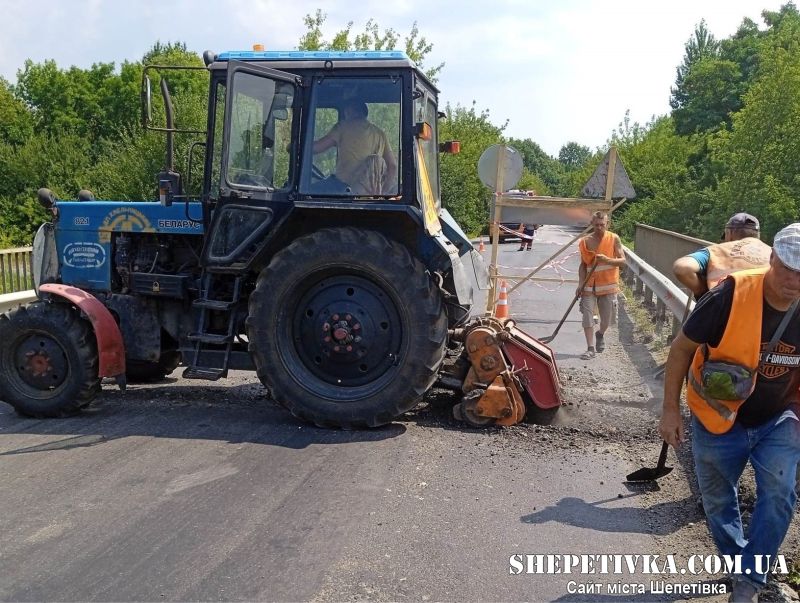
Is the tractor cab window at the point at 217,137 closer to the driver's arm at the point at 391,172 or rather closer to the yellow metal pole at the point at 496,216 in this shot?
the driver's arm at the point at 391,172

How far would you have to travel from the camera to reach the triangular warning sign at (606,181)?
10.6 m

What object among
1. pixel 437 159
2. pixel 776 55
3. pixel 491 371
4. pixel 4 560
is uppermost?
pixel 776 55

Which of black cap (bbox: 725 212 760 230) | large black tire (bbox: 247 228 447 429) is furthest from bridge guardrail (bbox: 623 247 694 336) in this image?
large black tire (bbox: 247 228 447 429)

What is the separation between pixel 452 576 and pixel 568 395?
374cm

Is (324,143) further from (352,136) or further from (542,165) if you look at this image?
(542,165)

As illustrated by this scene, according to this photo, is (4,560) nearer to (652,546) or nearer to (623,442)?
(652,546)

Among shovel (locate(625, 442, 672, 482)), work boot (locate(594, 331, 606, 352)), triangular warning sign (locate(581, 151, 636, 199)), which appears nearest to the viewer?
shovel (locate(625, 442, 672, 482))

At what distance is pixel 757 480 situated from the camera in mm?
3648

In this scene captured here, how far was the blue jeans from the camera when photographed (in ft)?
11.5

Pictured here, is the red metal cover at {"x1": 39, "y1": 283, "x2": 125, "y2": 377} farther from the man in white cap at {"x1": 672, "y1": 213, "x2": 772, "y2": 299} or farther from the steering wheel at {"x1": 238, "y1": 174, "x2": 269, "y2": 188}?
the man in white cap at {"x1": 672, "y1": 213, "x2": 772, "y2": 299}

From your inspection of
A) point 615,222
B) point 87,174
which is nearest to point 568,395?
point 87,174

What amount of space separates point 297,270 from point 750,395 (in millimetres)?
3584

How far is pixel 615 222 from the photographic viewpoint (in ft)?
152

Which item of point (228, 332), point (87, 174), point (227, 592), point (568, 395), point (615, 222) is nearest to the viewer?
point (227, 592)
